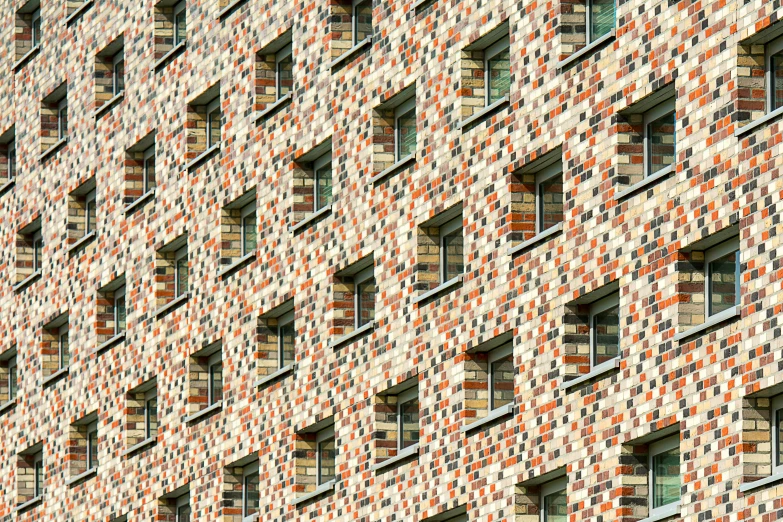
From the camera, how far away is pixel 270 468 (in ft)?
208

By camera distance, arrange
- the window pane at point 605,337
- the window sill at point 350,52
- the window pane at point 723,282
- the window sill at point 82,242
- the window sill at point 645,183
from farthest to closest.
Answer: the window sill at point 82,242, the window sill at point 350,52, the window pane at point 605,337, the window sill at point 645,183, the window pane at point 723,282

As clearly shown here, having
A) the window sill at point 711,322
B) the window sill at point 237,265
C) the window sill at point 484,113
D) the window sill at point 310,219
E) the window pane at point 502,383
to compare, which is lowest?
the window sill at point 711,322

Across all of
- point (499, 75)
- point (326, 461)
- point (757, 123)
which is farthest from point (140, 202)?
point (757, 123)

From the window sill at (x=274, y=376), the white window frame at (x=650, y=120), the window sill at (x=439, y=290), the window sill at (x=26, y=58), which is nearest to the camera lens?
the white window frame at (x=650, y=120)

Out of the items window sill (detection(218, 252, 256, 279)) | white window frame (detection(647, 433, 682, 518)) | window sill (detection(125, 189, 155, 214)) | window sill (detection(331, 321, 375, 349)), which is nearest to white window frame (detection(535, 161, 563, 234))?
window sill (detection(331, 321, 375, 349))

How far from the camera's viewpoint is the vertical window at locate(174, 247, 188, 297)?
7006cm

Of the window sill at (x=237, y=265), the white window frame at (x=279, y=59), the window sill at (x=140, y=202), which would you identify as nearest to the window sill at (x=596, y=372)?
the window sill at (x=237, y=265)

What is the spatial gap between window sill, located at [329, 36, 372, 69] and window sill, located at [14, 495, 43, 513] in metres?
18.2

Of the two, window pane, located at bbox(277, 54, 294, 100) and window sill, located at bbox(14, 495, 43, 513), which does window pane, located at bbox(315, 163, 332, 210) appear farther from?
window sill, located at bbox(14, 495, 43, 513)

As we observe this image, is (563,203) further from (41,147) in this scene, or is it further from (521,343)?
(41,147)

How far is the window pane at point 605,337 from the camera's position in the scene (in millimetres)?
52969

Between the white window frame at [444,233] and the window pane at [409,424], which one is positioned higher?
the white window frame at [444,233]

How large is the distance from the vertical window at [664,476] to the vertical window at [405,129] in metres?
12.0

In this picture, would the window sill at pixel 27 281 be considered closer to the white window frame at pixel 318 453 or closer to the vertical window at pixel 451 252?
the white window frame at pixel 318 453
